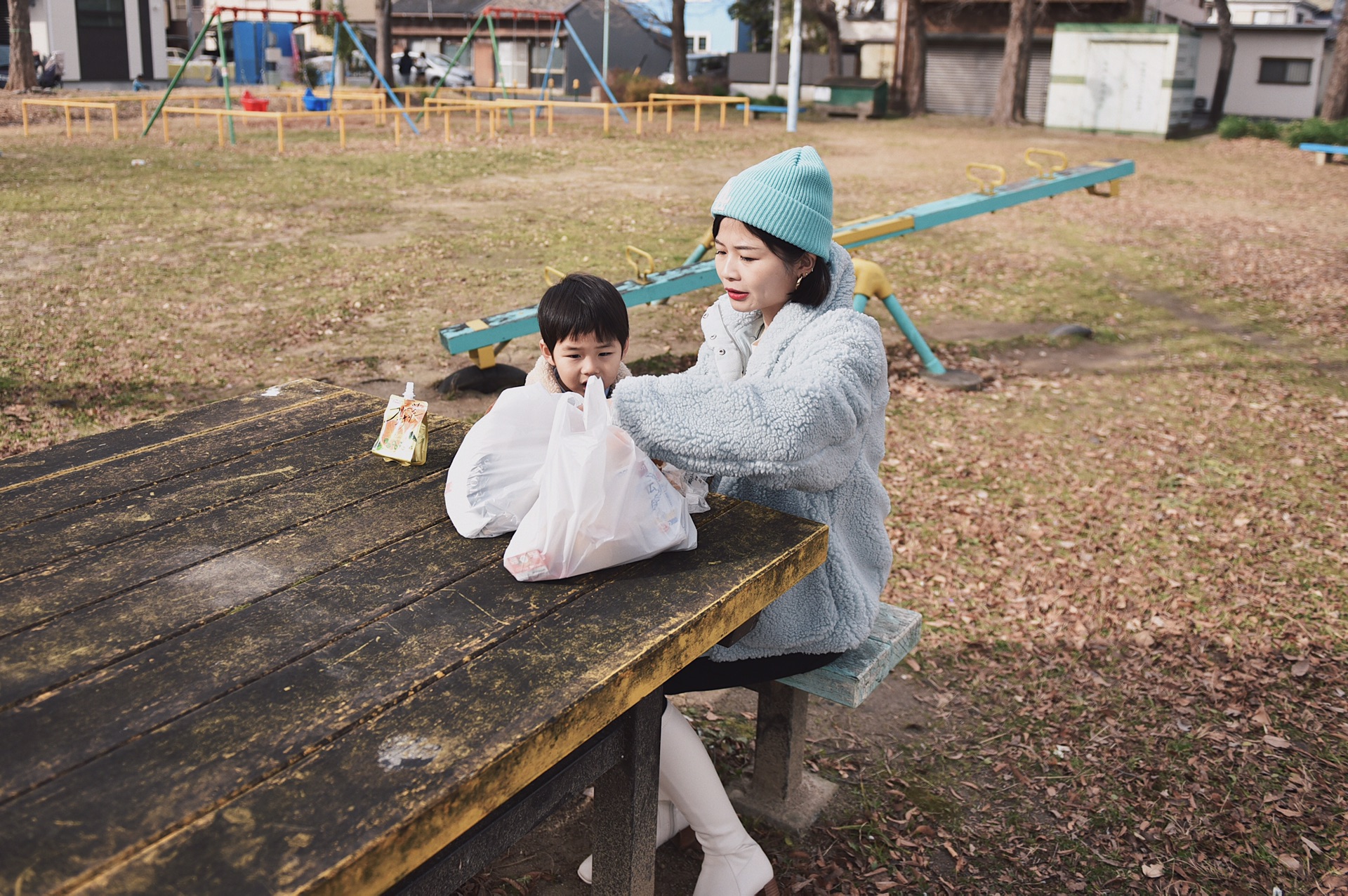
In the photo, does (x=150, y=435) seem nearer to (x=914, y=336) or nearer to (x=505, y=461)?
(x=505, y=461)

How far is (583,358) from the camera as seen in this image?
258 cm

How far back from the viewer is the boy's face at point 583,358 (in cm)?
256

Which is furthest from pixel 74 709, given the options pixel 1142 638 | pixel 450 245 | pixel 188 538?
pixel 450 245

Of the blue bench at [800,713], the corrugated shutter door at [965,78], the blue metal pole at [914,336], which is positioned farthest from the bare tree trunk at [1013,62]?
the blue bench at [800,713]

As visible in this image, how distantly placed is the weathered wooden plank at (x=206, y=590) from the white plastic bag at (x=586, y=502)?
→ 337 mm

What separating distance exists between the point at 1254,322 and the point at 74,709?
357 inches

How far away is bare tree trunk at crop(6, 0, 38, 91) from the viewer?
24.3 meters

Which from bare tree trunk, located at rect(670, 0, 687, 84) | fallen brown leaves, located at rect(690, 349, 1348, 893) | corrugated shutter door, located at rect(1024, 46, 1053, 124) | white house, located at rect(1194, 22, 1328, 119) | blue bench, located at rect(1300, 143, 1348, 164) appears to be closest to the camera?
fallen brown leaves, located at rect(690, 349, 1348, 893)

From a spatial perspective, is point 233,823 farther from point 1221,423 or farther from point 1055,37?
point 1055,37

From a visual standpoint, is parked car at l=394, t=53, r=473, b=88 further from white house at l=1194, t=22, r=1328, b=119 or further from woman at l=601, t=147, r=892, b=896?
woman at l=601, t=147, r=892, b=896

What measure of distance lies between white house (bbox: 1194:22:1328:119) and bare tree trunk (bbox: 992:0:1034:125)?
623 cm

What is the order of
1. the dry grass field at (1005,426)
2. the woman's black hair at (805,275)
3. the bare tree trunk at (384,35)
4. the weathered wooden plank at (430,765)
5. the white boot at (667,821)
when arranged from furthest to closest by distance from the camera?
the bare tree trunk at (384,35)
the dry grass field at (1005,426)
the white boot at (667,821)
the woman's black hair at (805,275)
the weathered wooden plank at (430,765)

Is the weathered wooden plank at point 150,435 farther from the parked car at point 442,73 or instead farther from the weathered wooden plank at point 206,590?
the parked car at point 442,73

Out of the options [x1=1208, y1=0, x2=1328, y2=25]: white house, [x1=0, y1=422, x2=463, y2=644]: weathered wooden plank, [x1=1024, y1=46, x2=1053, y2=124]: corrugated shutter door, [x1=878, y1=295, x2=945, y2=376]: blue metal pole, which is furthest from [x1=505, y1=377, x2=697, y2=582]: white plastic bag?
[x1=1208, y1=0, x2=1328, y2=25]: white house
